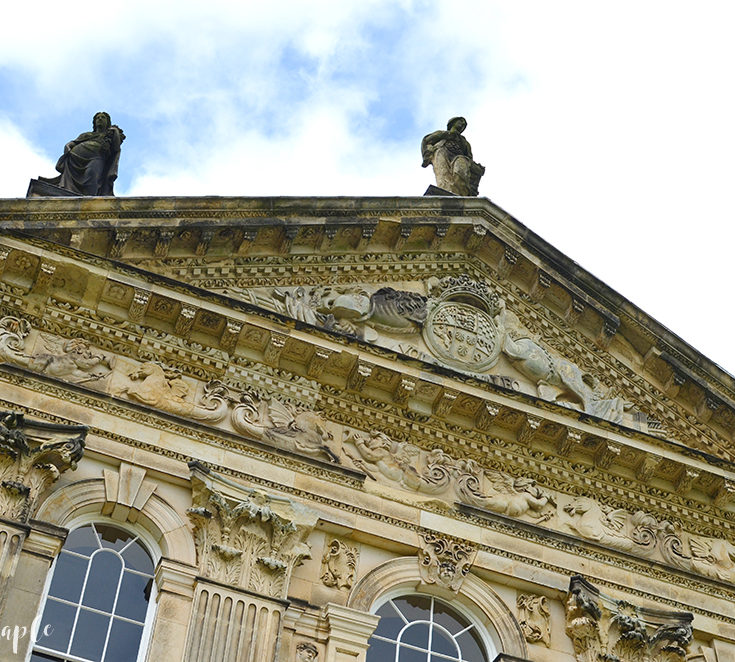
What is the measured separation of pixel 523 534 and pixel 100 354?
529cm

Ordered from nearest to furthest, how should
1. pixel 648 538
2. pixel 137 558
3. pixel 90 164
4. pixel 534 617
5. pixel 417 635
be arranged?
pixel 137 558 → pixel 417 635 → pixel 534 617 → pixel 648 538 → pixel 90 164

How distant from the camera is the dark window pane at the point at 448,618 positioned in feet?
49.9

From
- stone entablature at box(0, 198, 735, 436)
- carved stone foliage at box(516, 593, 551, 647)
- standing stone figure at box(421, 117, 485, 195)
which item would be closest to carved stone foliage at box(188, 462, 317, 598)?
carved stone foliage at box(516, 593, 551, 647)

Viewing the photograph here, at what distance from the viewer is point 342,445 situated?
629 inches

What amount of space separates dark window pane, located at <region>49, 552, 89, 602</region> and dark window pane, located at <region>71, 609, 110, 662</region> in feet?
0.76

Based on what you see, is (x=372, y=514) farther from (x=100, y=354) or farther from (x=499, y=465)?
(x=100, y=354)

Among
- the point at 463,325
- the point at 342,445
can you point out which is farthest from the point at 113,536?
the point at 463,325

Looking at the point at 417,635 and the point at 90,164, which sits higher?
the point at 90,164

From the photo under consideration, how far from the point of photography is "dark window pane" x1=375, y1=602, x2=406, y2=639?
1485cm

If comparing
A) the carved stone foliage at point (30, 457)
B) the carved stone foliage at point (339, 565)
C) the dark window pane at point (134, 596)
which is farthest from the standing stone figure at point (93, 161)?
the carved stone foliage at point (339, 565)

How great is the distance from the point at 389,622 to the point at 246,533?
190 cm

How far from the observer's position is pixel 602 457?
55.6 feet

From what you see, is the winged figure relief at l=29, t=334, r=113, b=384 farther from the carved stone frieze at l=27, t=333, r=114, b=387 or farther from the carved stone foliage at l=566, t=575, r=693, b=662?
the carved stone foliage at l=566, t=575, r=693, b=662

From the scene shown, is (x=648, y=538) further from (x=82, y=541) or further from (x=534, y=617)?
(x=82, y=541)
